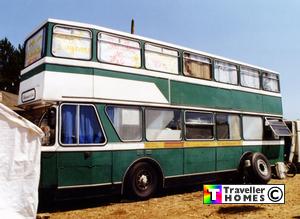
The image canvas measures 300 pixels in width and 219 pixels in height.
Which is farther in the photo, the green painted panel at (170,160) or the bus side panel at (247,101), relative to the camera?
the bus side panel at (247,101)

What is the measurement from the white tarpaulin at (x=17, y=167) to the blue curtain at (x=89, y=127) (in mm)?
1598

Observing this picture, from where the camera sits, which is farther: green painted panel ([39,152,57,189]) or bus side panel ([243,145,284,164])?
bus side panel ([243,145,284,164])

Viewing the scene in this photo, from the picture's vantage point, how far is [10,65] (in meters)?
37.0

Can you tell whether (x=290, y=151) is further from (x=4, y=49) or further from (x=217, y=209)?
(x=4, y=49)

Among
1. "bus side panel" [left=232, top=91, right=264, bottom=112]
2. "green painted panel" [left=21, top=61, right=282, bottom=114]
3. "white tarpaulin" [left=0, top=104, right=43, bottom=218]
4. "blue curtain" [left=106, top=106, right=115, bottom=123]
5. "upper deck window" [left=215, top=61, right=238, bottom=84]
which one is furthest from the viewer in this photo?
"bus side panel" [left=232, top=91, right=264, bottom=112]

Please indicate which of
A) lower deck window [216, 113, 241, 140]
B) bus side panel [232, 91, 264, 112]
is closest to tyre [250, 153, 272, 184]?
lower deck window [216, 113, 241, 140]

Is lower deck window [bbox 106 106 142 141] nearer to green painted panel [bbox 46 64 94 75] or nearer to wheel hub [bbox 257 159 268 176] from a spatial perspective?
green painted panel [bbox 46 64 94 75]

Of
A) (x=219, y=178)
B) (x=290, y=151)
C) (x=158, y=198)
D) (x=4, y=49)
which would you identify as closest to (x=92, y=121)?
(x=158, y=198)

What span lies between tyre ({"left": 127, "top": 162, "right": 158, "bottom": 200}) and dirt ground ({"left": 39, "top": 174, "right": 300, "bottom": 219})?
0.70 feet

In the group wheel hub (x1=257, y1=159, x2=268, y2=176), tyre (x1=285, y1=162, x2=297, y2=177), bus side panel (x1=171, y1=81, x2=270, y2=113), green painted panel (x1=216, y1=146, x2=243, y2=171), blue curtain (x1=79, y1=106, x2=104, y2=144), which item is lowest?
tyre (x1=285, y1=162, x2=297, y2=177)

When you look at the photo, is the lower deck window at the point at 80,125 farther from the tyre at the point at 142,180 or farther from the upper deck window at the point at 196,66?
the upper deck window at the point at 196,66

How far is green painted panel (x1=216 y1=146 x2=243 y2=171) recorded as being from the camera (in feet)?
34.3

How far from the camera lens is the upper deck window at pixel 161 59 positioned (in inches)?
352

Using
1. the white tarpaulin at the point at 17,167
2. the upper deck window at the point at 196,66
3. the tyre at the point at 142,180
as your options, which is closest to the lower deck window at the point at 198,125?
the upper deck window at the point at 196,66
